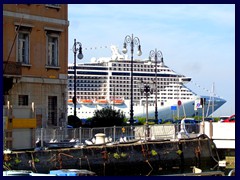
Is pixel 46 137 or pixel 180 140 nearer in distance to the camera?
pixel 46 137

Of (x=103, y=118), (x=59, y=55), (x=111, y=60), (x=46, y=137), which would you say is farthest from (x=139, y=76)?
(x=46, y=137)

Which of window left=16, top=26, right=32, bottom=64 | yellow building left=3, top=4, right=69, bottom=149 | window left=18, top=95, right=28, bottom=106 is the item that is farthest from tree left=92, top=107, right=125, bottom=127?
window left=16, top=26, right=32, bottom=64

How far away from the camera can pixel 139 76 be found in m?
109

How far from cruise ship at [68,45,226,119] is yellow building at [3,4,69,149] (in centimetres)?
5995

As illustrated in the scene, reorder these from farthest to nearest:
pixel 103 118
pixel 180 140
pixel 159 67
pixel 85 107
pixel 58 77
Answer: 1. pixel 159 67
2. pixel 85 107
3. pixel 103 118
4. pixel 58 77
5. pixel 180 140

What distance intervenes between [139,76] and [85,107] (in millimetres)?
10435

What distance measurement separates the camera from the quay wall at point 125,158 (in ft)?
87.7

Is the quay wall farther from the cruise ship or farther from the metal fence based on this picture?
the cruise ship

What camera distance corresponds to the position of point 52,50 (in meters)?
38.3

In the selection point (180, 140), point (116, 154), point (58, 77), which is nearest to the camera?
point (116, 154)

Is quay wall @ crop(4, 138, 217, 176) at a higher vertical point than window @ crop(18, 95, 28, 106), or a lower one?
lower

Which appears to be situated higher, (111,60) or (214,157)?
(111,60)

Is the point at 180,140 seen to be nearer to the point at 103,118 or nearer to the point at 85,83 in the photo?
the point at 103,118

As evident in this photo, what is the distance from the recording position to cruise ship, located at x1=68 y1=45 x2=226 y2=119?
10281cm
